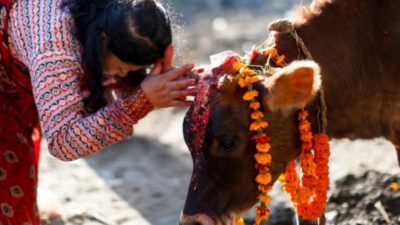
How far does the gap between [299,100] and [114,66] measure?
819 mm

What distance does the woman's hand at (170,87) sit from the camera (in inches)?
136

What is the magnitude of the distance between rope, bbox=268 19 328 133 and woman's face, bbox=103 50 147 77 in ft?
1.89

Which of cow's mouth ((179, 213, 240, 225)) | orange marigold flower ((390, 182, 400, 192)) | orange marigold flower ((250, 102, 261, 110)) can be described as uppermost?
orange marigold flower ((390, 182, 400, 192))

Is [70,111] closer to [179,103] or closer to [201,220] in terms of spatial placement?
[179,103]

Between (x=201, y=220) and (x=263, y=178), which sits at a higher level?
(x=263, y=178)

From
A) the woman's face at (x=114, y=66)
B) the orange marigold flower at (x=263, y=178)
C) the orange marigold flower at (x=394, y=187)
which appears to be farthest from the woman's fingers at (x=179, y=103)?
the orange marigold flower at (x=394, y=187)

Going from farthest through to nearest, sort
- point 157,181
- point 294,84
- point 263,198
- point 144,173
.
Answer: point 144,173
point 157,181
point 263,198
point 294,84

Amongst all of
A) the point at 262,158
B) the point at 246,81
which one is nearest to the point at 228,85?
the point at 246,81

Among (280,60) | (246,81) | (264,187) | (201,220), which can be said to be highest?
(280,60)

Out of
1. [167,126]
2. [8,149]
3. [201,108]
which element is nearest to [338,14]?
[201,108]

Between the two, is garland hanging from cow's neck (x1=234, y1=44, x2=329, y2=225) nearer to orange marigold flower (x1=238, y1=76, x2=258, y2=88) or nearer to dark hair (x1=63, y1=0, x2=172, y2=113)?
orange marigold flower (x1=238, y1=76, x2=258, y2=88)

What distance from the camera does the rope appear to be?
3445mm

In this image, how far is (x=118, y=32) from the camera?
3434 mm

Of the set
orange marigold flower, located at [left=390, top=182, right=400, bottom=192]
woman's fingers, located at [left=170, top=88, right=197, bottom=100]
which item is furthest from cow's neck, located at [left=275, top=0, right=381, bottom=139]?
orange marigold flower, located at [left=390, top=182, right=400, bottom=192]
